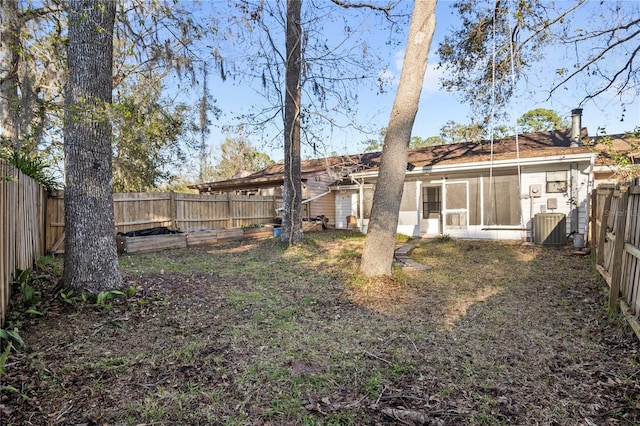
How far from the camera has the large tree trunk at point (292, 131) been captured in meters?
9.02

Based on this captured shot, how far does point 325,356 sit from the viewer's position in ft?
9.62

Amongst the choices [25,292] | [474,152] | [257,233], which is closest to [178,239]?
[257,233]

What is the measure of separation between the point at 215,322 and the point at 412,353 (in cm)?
212

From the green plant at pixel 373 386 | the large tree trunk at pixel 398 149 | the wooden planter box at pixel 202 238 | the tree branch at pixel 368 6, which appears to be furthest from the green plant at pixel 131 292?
the tree branch at pixel 368 6

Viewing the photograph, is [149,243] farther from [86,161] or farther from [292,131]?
[86,161]

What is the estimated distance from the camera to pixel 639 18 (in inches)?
244

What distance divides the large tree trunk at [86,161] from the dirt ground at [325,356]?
15.2 inches

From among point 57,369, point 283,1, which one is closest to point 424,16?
point 283,1

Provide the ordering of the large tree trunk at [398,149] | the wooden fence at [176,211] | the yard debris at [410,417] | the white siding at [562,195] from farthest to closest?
the white siding at [562,195] → the wooden fence at [176,211] → the large tree trunk at [398,149] → the yard debris at [410,417]

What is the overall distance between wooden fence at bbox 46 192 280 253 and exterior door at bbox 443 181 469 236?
797 centimetres

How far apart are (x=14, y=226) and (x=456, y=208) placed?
36.3ft

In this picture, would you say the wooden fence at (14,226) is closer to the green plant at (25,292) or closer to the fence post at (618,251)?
the green plant at (25,292)

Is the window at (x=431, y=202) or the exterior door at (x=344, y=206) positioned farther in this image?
the exterior door at (x=344, y=206)

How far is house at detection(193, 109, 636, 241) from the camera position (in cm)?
927
